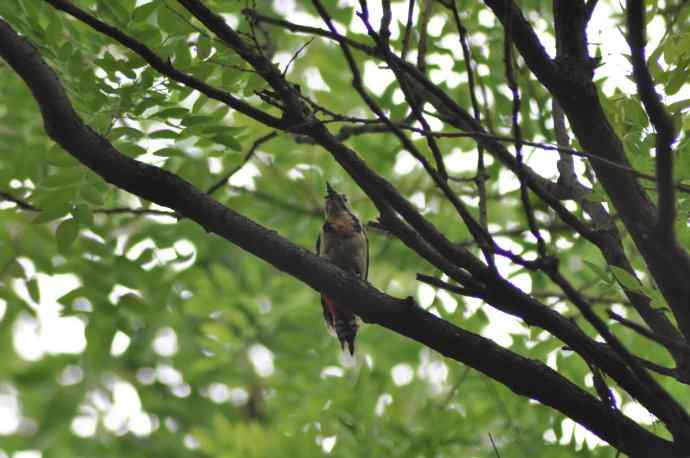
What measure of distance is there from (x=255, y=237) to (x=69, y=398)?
18.5 feet

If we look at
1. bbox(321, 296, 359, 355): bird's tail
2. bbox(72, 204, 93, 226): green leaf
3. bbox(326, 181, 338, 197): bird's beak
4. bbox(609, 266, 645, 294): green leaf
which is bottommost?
bbox(609, 266, 645, 294): green leaf

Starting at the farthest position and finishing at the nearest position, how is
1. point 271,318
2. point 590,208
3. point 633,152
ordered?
1. point 271,318
2. point 590,208
3. point 633,152

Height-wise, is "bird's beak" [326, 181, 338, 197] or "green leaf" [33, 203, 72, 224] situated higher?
"bird's beak" [326, 181, 338, 197]

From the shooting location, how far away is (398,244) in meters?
6.59

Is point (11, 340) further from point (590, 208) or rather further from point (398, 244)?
point (590, 208)

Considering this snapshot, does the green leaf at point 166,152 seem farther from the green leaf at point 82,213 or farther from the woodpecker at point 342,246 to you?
the woodpecker at point 342,246

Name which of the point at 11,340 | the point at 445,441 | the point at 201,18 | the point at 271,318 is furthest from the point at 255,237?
the point at 11,340

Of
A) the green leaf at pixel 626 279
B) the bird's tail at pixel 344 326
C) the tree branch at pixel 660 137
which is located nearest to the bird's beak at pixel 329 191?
the bird's tail at pixel 344 326

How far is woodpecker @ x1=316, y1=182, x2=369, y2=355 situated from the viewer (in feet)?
20.3

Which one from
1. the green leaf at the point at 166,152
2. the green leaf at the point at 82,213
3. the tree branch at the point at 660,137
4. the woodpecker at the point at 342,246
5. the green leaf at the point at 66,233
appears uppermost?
the woodpecker at the point at 342,246

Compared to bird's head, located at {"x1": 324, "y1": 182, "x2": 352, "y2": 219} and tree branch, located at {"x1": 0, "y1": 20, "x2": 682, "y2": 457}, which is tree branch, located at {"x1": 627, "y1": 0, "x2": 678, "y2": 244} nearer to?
tree branch, located at {"x1": 0, "y1": 20, "x2": 682, "y2": 457}

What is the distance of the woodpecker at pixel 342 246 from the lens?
619 cm

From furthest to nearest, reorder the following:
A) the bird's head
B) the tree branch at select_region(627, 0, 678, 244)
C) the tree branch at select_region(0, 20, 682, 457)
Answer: the bird's head, the tree branch at select_region(0, 20, 682, 457), the tree branch at select_region(627, 0, 678, 244)

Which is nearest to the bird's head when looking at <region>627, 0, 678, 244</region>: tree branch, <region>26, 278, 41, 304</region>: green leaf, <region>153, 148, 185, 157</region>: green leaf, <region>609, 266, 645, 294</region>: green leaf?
<region>26, 278, 41, 304</region>: green leaf
